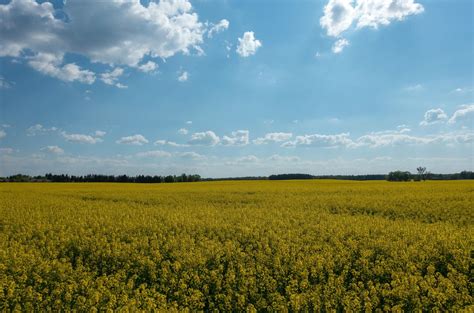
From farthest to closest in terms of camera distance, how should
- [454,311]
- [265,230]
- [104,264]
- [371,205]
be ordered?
[371,205]
[265,230]
[104,264]
[454,311]

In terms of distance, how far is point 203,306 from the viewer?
8.70 meters

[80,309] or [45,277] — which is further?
[45,277]

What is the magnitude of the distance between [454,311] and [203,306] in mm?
5855

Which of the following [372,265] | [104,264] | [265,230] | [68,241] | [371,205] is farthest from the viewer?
[371,205]

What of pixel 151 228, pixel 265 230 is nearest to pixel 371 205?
pixel 265 230

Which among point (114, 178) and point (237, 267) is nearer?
point (237, 267)

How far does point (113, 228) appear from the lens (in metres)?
15.7

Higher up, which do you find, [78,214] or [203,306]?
[78,214]

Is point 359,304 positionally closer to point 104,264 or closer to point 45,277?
point 104,264

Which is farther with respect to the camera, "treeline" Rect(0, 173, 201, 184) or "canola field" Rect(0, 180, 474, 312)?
"treeline" Rect(0, 173, 201, 184)

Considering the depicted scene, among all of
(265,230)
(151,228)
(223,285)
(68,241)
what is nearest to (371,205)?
(265,230)

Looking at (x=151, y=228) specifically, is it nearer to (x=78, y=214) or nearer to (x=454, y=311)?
(x=78, y=214)

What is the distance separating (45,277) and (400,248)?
37.1 feet

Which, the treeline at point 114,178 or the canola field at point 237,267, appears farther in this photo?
the treeline at point 114,178
